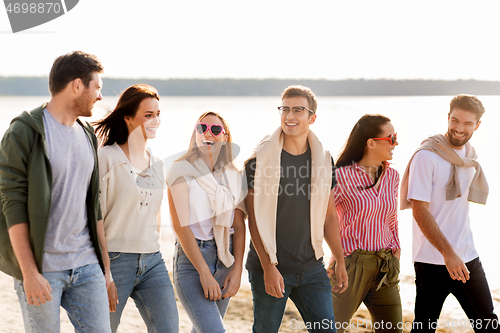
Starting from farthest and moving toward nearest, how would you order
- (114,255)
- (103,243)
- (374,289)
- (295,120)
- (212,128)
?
1. (374,289)
2. (295,120)
3. (212,128)
4. (114,255)
5. (103,243)

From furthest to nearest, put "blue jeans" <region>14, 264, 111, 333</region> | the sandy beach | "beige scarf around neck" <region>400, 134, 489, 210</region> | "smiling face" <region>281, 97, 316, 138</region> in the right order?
the sandy beach → "beige scarf around neck" <region>400, 134, 489, 210</region> → "smiling face" <region>281, 97, 316, 138</region> → "blue jeans" <region>14, 264, 111, 333</region>

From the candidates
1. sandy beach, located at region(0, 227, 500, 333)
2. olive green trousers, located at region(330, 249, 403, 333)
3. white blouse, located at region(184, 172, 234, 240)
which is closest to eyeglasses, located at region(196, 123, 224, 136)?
white blouse, located at region(184, 172, 234, 240)

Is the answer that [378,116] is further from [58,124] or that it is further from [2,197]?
[2,197]

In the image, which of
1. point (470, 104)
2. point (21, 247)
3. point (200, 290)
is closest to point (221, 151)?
point (200, 290)

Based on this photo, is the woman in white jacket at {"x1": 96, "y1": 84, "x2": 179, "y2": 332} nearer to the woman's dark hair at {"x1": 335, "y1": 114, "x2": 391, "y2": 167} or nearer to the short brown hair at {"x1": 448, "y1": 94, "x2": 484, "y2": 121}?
the woman's dark hair at {"x1": 335, "y1": 114, "x2": 391, "y2": 167}

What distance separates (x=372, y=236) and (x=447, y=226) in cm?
64

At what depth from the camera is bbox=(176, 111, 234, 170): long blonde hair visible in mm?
3332

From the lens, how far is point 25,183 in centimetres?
243

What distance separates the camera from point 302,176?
342 centimetres

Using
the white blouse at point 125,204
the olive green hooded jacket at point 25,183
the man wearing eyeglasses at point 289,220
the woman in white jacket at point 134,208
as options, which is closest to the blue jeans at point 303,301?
the man wearing eyeglasses at point 289,220

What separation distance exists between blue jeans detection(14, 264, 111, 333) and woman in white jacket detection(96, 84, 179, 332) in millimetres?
273

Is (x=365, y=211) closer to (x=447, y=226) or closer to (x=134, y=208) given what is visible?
(x=447, y=226)

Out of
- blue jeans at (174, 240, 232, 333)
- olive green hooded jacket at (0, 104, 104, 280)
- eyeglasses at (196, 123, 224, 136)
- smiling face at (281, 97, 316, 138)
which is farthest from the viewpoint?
smiling face at (281, 97, 316, 138)

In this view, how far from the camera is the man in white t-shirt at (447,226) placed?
362 centimetres
